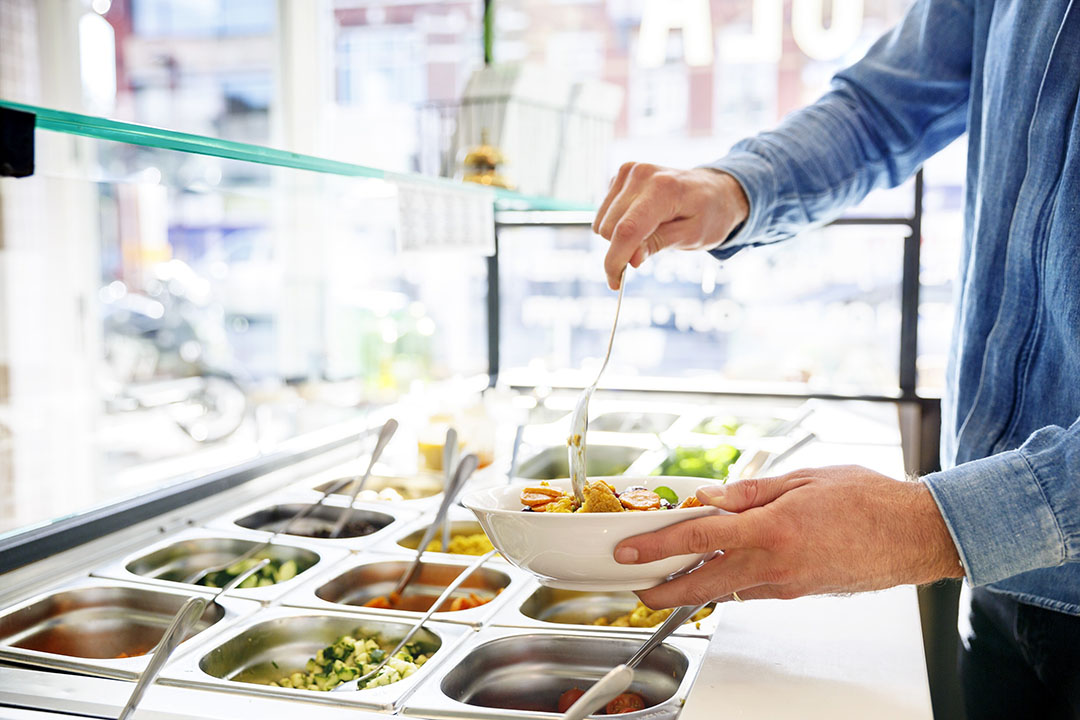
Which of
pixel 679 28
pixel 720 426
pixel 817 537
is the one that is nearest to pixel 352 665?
pixel 817 537

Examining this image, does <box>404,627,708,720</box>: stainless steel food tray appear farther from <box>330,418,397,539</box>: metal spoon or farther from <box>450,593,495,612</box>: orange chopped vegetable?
<box>330,418,397,539</box>: metal spoon

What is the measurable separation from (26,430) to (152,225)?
1.44 metres

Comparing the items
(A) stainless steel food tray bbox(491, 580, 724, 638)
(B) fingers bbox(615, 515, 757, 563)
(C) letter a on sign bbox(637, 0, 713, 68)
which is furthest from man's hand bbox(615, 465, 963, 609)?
(C) letter a on sign bbox(637, 0, 713, 68)

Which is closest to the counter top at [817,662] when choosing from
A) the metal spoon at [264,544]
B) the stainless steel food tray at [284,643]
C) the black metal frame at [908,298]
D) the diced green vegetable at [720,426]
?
the stainless steel food tray at [284,643]

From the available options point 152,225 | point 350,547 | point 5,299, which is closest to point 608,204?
point 350,547

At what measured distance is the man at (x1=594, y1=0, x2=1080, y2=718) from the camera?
28.1 inches

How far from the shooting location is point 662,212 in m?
1.05

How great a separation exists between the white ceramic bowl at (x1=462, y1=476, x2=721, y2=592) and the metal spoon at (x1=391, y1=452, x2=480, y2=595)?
38 cm

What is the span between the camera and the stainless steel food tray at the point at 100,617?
0.96 metres

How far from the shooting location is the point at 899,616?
0.97m

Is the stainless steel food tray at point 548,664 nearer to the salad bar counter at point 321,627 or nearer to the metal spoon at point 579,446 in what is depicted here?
the salad bar counter at point 321,627

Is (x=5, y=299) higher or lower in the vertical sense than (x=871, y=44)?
lower

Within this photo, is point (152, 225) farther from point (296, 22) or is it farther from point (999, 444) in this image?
point (999, 444)

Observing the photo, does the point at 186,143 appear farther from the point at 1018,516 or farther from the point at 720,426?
the point at 720,426
